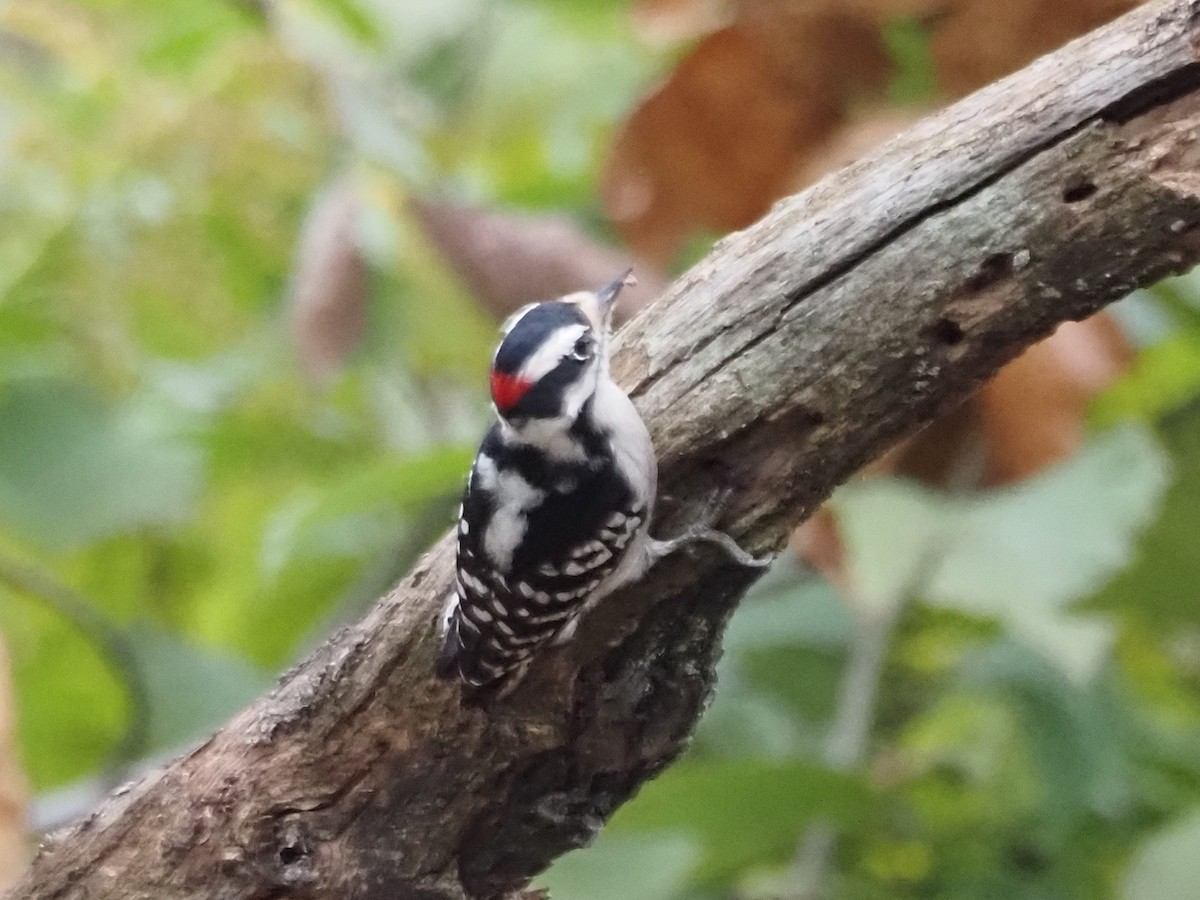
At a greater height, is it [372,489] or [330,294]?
[330,294]

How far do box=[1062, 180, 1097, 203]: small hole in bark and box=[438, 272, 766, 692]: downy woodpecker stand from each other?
31 centimetres

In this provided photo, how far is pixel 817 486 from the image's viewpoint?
854 mm

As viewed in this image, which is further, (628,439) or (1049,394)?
(1049,394)

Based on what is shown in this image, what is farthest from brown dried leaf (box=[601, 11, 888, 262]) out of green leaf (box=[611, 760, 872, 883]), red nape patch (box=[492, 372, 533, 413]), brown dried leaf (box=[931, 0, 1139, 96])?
red nape patch (box=[492, 372, 533, 413])

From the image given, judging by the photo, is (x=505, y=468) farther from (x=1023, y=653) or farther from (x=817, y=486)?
(x=1023, y=653)

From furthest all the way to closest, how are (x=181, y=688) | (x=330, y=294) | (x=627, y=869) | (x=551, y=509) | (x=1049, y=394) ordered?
(x=181, y=688) < (x=330, y=294) < (x=627, y=869) < (x=1049, y=394) < (x=551, y=509)

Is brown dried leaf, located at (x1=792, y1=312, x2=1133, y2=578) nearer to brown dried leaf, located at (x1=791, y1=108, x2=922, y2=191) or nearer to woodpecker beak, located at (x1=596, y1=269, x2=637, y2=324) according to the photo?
brown dried leaf, located at (x1=791, y1=108, x2=922, y2=191)

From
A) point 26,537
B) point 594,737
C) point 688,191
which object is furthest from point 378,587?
point 594,737

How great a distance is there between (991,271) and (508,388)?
0.34 metres

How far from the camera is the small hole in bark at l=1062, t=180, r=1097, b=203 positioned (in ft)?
2.54

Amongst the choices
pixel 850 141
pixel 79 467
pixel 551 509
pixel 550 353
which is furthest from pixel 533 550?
pixel 79 467

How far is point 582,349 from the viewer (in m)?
0.87

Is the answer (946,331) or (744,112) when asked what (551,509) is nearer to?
(946,331)

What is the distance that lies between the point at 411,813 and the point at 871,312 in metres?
0.50
